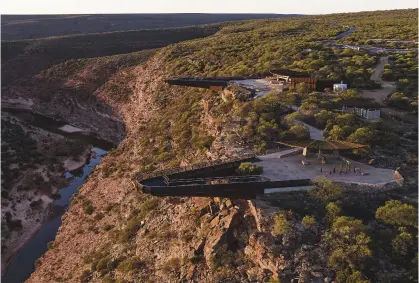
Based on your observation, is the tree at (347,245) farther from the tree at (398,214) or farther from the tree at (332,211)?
the tree at (398,214)

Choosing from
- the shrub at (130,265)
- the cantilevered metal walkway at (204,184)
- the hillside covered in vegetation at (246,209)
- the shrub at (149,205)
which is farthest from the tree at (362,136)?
the shrub at (130,265)

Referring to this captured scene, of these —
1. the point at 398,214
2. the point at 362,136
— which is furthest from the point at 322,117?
the point at 398,214

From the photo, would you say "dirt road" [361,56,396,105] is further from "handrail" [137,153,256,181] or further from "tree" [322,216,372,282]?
"tree" [322,216,372,282]

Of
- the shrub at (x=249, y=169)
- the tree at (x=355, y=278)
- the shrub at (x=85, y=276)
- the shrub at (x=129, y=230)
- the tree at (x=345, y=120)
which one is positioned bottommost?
the shrub at (x=85, y=276)

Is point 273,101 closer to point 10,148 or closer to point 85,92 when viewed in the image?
point 10,148

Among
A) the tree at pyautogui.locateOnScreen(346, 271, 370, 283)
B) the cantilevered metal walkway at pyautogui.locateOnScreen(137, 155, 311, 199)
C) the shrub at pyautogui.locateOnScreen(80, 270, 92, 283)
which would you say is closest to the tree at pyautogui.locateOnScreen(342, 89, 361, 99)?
the cantilevered metal walkway at pyautogui.locateOnScreen(137, 155, 311, 199)

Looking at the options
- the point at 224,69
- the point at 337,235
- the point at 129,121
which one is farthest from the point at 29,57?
the point at 337,235
